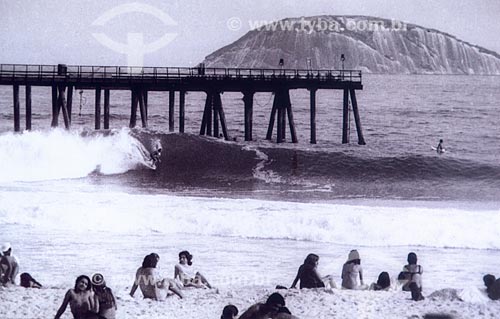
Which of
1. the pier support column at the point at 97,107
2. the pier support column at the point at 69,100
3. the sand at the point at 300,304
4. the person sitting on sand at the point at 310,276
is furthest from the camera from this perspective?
the pier support column at the point at 69,100

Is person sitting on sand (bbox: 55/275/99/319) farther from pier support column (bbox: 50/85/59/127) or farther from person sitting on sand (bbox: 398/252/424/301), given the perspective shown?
pier support column (bbox: 50/85/59/127)

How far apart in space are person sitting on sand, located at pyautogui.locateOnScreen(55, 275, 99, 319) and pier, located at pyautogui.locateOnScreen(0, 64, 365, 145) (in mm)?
3087

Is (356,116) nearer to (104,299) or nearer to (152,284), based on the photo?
(152,284)

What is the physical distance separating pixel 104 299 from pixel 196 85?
414 centimetres

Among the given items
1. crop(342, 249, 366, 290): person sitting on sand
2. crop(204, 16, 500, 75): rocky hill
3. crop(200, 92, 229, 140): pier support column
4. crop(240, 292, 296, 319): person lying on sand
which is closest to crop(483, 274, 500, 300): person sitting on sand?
crop(342, 249, 366, 290): person sitting on sand

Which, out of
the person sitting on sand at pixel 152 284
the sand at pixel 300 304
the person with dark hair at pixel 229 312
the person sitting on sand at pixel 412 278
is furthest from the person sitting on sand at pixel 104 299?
the person sitting on sand at pixel 412 278

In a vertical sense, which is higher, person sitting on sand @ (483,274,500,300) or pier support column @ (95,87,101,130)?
pier support column @ (95,87,101,130)

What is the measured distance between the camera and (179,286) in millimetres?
5773

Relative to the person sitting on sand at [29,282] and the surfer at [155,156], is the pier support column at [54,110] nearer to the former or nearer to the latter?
the surfer at [155,156]

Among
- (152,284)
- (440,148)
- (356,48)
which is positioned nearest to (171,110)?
(356,48)

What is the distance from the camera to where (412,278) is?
5770 mm

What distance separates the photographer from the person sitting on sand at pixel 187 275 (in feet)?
19.2

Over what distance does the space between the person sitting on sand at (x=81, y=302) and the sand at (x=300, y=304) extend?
0.22 metres

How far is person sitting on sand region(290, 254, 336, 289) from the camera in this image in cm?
578
